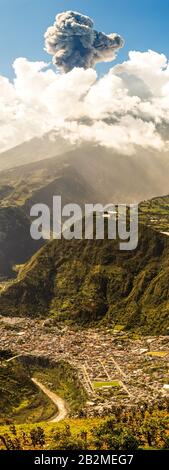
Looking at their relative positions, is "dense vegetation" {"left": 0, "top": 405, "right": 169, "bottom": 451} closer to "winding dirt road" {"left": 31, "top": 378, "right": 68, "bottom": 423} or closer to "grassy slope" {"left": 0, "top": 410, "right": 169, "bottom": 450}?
"grassy slope" {"left": 0, "top": 410, "right": 169, "bottom": 450}

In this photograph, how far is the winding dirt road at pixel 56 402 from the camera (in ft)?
447

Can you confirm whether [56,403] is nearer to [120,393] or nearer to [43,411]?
[43,411]

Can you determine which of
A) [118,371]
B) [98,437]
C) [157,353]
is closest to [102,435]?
[98,437]

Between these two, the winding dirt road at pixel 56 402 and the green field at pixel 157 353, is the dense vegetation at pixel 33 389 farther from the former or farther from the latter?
the green field at pixel 157 353

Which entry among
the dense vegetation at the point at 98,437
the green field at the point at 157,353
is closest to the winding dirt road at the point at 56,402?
the dense vegetation at the point at 98,437

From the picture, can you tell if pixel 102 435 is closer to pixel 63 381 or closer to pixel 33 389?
pixel 33 389

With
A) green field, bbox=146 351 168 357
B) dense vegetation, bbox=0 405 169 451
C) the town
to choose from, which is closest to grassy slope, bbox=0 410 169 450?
dense vegetation, bbox=0 405 169 451

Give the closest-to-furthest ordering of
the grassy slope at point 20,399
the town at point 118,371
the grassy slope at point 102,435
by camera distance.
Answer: the grassy slope at point 102,435 → the grassy slope at point 20,399 → the town at point 118,371

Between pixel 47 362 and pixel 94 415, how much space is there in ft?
201

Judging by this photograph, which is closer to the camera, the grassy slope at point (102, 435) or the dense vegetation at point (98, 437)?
the dense vegetation at point (98, 437)

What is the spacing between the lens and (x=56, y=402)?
152m

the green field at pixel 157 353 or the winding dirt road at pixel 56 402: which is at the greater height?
the green field at pixel 157 353
